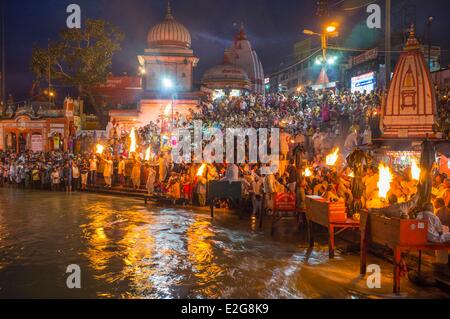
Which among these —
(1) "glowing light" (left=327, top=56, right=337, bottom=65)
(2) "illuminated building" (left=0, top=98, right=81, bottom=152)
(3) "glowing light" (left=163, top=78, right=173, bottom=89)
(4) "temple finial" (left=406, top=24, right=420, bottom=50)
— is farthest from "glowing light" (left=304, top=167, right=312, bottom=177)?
(1) "glowing light" (left=327, top=56, right=337, bottom=65)

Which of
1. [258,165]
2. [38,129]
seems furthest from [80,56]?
[258,165]

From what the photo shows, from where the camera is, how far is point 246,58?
53031mm

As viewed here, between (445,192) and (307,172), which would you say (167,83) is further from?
(445,192)

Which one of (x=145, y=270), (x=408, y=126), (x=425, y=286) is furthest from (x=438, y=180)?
(x=145, y=270)

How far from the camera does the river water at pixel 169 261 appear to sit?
752 cm

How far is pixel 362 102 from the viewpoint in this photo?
22.6 m

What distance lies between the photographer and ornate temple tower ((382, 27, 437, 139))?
11977 mm

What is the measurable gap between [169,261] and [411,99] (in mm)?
7902

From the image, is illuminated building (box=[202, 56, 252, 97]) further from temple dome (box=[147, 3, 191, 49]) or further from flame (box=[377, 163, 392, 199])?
flame (box=[377, 163, 392, 199])

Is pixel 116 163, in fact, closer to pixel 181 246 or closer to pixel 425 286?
pixel 181 246

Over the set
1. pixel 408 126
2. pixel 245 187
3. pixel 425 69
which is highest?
pixel 425 69

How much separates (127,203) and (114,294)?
12.0m

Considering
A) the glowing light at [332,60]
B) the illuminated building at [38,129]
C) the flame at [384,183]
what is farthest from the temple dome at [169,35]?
the flame at [384,183]
